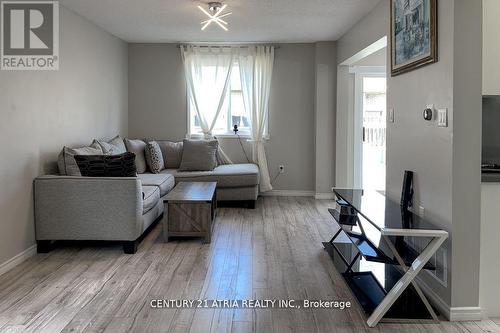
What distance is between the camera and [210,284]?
3021 mm

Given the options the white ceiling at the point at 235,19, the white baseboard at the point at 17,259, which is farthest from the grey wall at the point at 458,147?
the white baseboard at the point at 17,259

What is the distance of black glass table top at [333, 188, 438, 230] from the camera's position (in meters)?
2.49

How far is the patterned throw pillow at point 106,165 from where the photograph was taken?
376 cm

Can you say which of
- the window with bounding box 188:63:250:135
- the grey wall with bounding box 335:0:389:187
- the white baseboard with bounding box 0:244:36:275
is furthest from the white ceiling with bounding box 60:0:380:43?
the white baseboard with bounding box 0:244:36:275

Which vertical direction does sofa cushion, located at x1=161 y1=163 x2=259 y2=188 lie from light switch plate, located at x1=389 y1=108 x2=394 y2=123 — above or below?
below

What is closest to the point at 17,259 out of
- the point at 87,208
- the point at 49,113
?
the point at 87,208

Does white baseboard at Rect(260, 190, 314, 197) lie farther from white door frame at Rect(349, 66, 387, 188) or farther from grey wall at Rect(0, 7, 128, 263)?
grey wall at Rect(0, 7, 128, 263)

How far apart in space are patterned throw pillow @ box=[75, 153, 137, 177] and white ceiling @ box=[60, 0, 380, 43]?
1.65 m

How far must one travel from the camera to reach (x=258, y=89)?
21.5ft

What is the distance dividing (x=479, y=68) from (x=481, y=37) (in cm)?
17

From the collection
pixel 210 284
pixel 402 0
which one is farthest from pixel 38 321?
pixel 402 0

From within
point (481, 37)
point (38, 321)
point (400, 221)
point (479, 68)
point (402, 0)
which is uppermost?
point (402, 0)

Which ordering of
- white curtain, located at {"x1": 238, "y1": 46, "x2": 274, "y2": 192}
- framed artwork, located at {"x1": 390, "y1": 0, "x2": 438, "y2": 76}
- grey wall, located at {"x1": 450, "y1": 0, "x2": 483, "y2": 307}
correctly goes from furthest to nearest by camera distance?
white curtain, located at {"x1": 238, "y1": 46, "x2": 274, "y2": 192}, framed artwork, located at {"x1": 390, "y1": 0, "x2": 438, "y2": 76}, grey wall, located at {"x1": 450, "y1": 0, "x2": 483, "y2": 307}

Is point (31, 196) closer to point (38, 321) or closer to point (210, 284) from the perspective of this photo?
point (38, 321)
